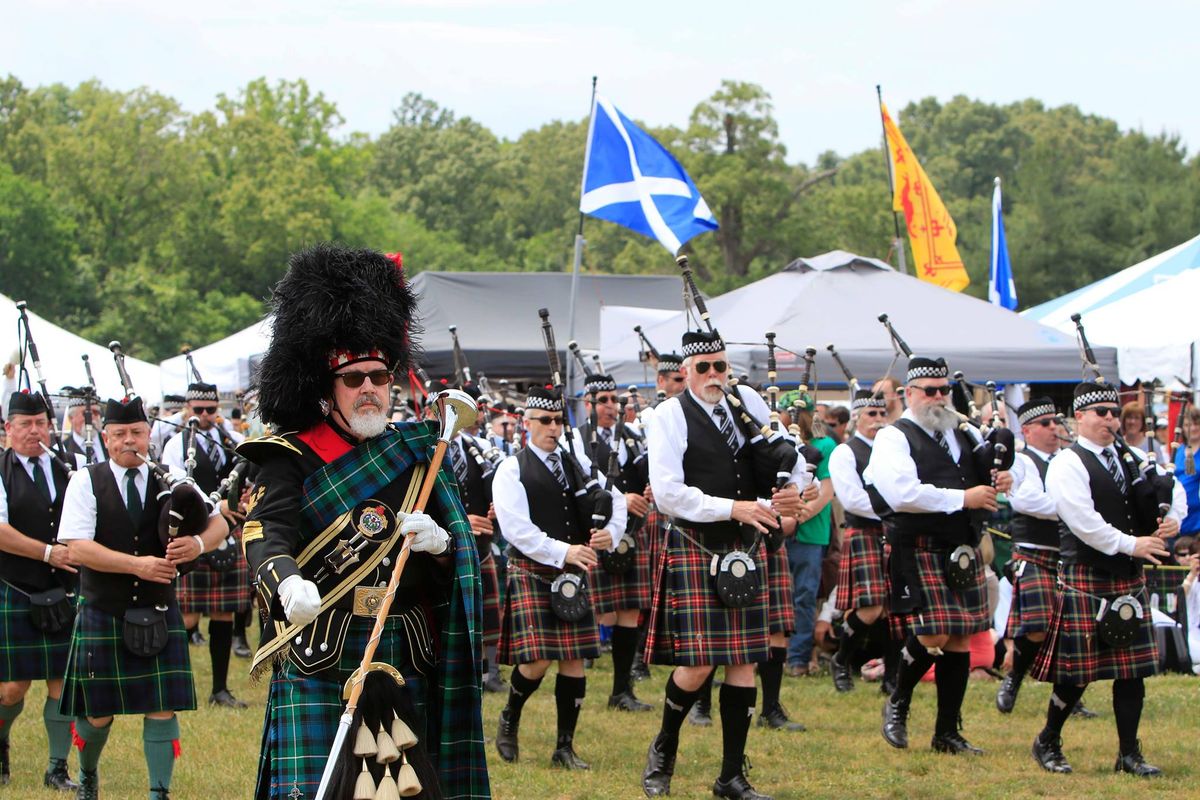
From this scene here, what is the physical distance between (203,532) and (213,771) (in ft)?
4.74

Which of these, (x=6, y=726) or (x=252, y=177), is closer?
(x=6, y=726)

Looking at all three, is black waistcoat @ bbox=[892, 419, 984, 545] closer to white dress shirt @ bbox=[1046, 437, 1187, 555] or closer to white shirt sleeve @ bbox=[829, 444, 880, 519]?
white dress shirt @ bbox=[1046, 437, 1187, 555]

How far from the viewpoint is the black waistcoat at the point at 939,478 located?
6.24m

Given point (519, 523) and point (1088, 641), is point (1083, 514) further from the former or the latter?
point (519, 523)

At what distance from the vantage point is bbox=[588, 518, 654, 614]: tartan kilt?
778 cm

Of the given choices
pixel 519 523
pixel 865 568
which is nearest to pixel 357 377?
pixel 519 523

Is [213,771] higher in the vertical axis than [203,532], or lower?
lower

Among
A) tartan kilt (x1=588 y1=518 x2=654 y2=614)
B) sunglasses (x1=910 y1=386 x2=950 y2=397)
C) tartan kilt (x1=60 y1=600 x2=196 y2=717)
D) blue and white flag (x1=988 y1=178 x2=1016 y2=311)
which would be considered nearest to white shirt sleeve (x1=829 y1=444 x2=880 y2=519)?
tartan kilt (x1=588 y1=518 x2=654 y2=614)

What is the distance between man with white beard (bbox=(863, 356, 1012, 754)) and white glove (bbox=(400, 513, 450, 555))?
3.25 m

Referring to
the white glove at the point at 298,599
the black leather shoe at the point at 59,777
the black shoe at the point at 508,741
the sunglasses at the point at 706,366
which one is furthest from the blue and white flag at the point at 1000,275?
the white glove at the point at 298,599

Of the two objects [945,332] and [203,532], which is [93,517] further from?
[945,332]

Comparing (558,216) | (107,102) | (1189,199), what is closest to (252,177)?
(107,102)

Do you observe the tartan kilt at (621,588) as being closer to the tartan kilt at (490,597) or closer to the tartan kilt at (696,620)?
the tartan kilt at (490,597)

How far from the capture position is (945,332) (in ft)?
37.4
